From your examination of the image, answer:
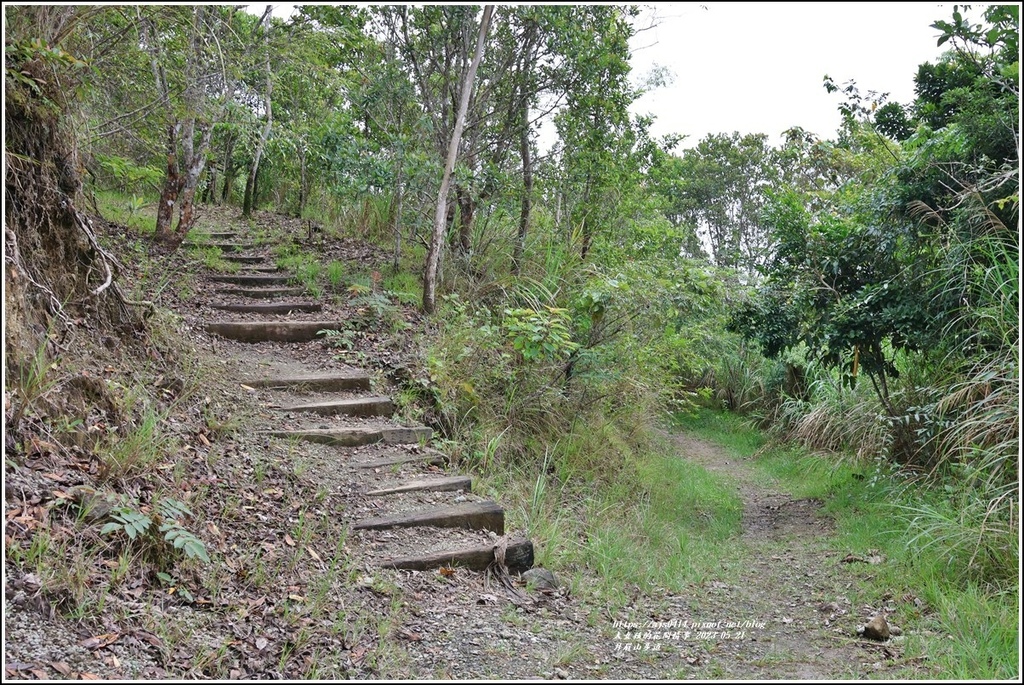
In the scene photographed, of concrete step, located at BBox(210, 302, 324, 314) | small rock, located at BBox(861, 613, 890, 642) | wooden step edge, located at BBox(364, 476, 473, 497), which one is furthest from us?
concrete step, located at BBox(210, 302, 324, 314)

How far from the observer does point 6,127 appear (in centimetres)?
340

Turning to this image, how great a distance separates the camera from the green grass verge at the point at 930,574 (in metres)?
3.07

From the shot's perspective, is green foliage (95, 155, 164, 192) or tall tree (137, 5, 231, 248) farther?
green foliage (95, 155, 164, 192)

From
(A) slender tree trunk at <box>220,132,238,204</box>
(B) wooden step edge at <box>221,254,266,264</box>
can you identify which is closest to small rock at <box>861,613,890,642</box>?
(B) wooden step edge at <box>221,254,266,264</box>

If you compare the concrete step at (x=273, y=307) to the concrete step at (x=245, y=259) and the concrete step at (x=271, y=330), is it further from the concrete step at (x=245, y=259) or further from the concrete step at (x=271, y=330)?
the concrete step at (x=245, y=259)

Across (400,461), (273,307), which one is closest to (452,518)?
(400,461)

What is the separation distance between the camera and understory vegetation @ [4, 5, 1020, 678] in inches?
137

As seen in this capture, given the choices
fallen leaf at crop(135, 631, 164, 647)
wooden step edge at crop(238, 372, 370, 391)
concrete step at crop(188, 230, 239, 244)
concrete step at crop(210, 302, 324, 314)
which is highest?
concrete step at crop(188, 230, 239, 244)

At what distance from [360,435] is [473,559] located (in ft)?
4.58

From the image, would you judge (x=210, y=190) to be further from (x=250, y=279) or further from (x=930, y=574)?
(x=930, y=574)

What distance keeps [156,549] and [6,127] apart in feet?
7.30

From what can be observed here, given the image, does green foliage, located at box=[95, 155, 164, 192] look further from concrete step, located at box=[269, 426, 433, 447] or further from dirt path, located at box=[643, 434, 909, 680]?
dirt path, located at box=[643, 434, 909, 680]

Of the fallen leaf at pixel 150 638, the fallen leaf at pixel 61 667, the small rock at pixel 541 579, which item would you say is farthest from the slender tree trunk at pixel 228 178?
the fallen leaf at pixel 61 667

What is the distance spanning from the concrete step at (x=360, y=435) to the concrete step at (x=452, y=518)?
35.2 inches
